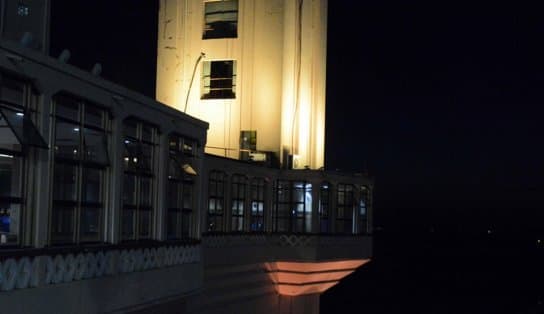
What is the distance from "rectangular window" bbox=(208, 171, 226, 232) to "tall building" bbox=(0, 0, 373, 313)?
68 millimetres

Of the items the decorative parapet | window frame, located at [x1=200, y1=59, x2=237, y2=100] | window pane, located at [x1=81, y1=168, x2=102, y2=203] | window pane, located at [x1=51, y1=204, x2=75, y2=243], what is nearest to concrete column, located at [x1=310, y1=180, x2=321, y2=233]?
window frame, located at [x1=200, y1=59, x2=237, y2=100]

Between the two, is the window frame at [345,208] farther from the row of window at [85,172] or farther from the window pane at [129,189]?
the window pane at [129,189]

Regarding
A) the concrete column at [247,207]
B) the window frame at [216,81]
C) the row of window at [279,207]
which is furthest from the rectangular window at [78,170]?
the window frame at [216,81]

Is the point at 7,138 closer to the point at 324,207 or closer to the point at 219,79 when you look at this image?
the point at 324,207

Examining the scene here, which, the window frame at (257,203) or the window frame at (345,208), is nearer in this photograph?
the window frame at (257,203)

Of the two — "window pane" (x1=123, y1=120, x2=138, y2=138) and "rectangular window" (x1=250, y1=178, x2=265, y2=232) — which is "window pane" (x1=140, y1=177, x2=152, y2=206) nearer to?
"window pane" (x1=123, y1=120, x2=138, y2=138)

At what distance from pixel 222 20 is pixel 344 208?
372 inches

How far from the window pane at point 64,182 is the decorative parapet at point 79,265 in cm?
85

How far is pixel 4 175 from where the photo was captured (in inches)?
429

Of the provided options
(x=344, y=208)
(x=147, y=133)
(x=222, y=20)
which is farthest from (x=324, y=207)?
(x=147, y=133)

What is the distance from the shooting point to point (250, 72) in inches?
1348

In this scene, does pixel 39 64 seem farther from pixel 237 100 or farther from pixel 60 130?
pixel 237 100

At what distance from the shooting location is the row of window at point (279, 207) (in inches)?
1008

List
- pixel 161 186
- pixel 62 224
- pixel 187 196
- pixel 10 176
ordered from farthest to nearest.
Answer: pixel 187 196, pixel 161 186, pixel 62 224, pixel 10 176
